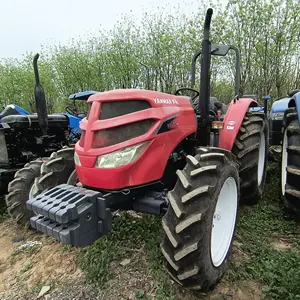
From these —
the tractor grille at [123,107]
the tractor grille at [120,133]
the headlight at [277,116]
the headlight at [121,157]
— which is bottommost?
the headlight at [121,157]

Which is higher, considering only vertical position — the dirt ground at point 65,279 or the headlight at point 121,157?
the headlight at point 121,157

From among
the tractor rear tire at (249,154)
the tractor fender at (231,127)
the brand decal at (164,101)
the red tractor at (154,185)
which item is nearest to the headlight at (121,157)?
the red tractor at (154,185)

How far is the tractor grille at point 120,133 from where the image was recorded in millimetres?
2002

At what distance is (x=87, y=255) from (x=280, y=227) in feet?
6.49

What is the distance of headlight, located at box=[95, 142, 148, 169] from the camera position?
1.96 metres

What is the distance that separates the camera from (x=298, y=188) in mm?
2473

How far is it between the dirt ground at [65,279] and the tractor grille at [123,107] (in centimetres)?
132

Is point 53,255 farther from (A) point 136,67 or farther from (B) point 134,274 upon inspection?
(A) point 136,67

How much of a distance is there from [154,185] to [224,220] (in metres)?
0.66

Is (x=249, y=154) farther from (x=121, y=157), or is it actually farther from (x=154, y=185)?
(x=121, y=157)

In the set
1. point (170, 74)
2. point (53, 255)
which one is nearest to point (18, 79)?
point (170, 74)

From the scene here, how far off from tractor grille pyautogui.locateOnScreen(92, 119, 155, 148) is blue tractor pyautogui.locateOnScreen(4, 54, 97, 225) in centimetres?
95

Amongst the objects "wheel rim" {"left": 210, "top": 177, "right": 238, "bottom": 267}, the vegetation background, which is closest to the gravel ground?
"wheel rim" {"left": 210, "top": 177, "right": 238, "bottom": 267}

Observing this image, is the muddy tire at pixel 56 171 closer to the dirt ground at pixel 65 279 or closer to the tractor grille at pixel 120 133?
the dirt ground at pixel 65 279
